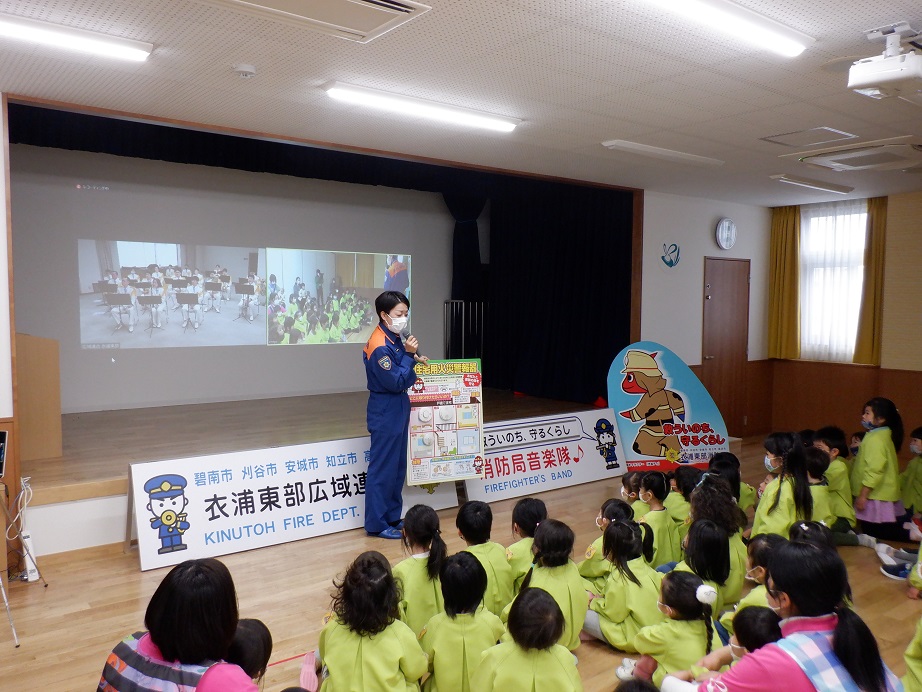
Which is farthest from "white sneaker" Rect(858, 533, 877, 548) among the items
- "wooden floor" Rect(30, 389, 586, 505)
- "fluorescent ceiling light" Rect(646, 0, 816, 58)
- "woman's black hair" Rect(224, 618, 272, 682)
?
"woman's black hair" Rect(224, 618, 272, 682)

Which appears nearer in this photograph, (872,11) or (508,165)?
(872,11)

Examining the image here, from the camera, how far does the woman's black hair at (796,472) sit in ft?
11.1

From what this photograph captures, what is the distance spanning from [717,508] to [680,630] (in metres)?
0.73

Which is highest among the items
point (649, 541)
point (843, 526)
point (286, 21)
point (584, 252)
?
point (286, 21)

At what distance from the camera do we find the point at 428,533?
257 cm

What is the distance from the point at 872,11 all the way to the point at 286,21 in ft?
6.85

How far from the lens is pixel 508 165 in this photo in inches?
213

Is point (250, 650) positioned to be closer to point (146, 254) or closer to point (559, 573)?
point (559, 573)

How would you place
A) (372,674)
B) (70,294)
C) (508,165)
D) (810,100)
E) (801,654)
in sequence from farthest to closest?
(70,294) → (508,165) → (810,100) → (372,674) → (801,654)

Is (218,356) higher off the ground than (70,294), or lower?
lower

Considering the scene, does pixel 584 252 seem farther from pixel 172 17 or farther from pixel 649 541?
pixel 172 17

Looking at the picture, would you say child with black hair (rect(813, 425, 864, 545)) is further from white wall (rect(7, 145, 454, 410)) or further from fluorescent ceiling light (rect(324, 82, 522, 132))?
white wall (rect(7, 145, 454, 410))

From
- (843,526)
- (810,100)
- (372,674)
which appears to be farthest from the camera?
(843,526)

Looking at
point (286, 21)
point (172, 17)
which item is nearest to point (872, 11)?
point (286, 21)
